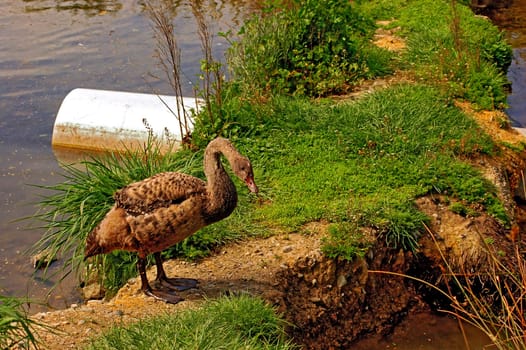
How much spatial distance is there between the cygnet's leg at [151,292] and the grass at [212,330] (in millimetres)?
365

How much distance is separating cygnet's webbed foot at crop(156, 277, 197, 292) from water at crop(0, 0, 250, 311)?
1716 mm

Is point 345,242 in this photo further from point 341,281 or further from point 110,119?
point 110,119

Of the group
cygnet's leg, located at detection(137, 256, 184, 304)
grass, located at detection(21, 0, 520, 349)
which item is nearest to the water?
grass, located at detection(21, 0, 520, 349)

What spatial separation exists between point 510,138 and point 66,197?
5.34 metres

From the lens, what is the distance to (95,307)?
5.86 meters

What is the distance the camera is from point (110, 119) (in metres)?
9.75

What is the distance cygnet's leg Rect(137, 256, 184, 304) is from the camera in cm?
582

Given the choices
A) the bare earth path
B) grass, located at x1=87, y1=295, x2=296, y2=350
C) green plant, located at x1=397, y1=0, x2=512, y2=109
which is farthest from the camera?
green plant, located at x1=397, y1=0, x2=512, y2=109

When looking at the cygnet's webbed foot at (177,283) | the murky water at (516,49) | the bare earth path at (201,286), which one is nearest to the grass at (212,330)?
the bare earth path at (201,286)

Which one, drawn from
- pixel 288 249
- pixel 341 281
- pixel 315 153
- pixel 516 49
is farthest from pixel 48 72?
pixel 516 49

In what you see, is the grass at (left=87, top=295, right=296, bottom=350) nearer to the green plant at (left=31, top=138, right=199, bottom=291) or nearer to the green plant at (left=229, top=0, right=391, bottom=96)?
the green plant at (left=31, top=138, right=199, bottom=291)

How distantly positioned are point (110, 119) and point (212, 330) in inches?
215

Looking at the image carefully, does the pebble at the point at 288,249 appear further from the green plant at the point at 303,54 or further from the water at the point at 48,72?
the green plant at the point at 303,54

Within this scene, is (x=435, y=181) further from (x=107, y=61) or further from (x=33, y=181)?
(x=107, y=61)
